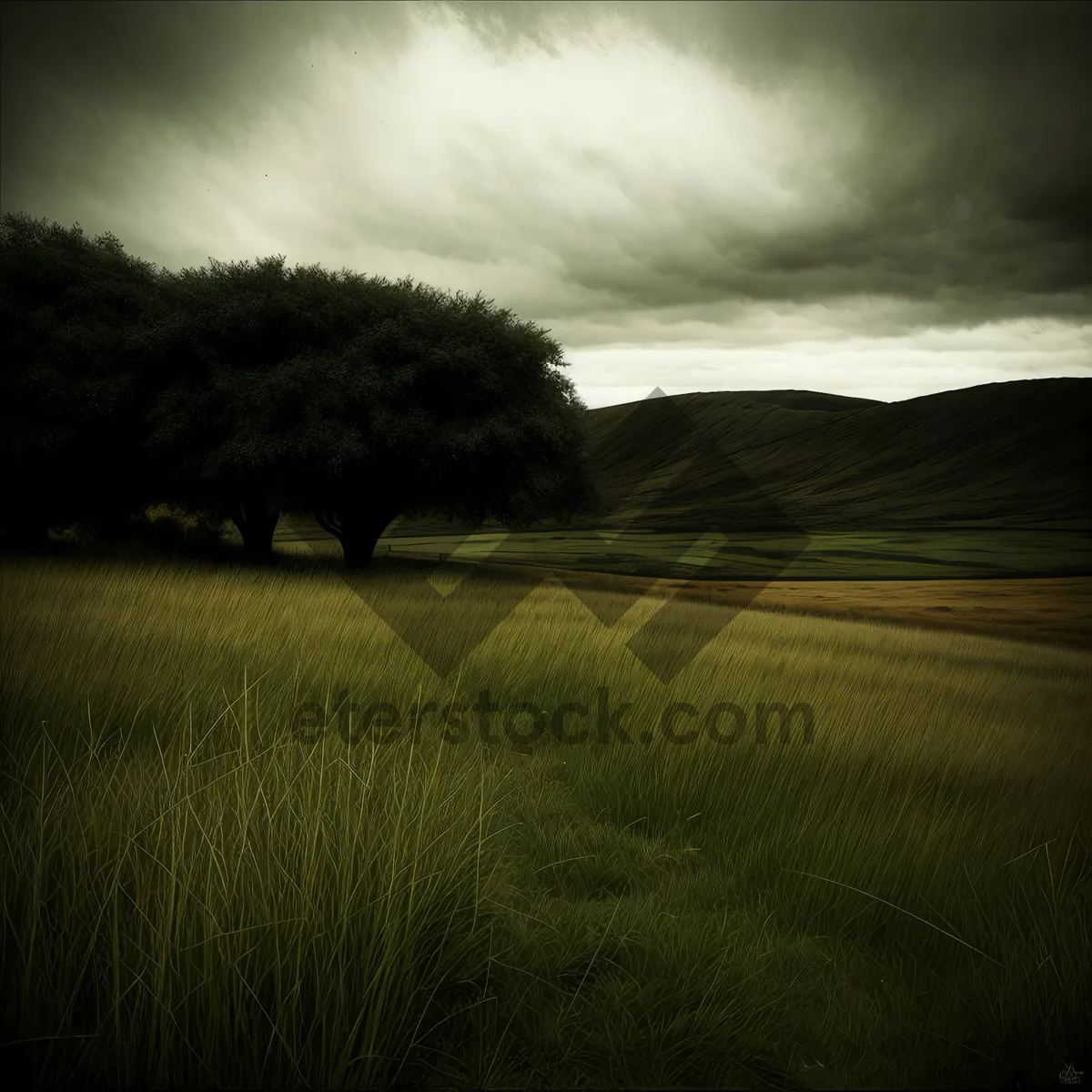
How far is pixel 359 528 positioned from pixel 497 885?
58.3 ft

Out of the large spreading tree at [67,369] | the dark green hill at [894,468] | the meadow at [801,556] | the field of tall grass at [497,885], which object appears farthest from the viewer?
the dark green hill at [894,468]

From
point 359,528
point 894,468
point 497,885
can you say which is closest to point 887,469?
point 894,468

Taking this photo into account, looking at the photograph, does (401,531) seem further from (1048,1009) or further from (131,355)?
(1048,1009)

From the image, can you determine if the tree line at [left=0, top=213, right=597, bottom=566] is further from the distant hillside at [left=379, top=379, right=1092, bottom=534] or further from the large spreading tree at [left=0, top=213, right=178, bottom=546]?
the distant hillside at [left=379, top=379, right=1092, bottom=534]

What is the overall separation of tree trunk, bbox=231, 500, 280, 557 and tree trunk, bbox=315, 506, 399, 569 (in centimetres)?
202

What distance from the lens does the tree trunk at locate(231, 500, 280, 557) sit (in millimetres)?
19406

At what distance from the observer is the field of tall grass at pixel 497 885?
1509 millimetres

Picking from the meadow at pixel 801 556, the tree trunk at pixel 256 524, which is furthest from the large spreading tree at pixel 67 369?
the meadow at pixel 801 556

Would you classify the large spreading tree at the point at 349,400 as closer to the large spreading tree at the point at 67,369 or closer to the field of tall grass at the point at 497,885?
the large spreading tree at the point at 67,369

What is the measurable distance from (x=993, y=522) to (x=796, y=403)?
110m

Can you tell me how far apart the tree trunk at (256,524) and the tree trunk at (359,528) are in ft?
6.63

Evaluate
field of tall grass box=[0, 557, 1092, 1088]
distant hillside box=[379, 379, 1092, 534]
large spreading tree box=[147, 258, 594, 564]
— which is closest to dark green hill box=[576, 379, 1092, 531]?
distant hillside box=[379, 379, 1092, 534]

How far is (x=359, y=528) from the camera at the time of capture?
18.9 meters

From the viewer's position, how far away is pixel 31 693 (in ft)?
10.4
